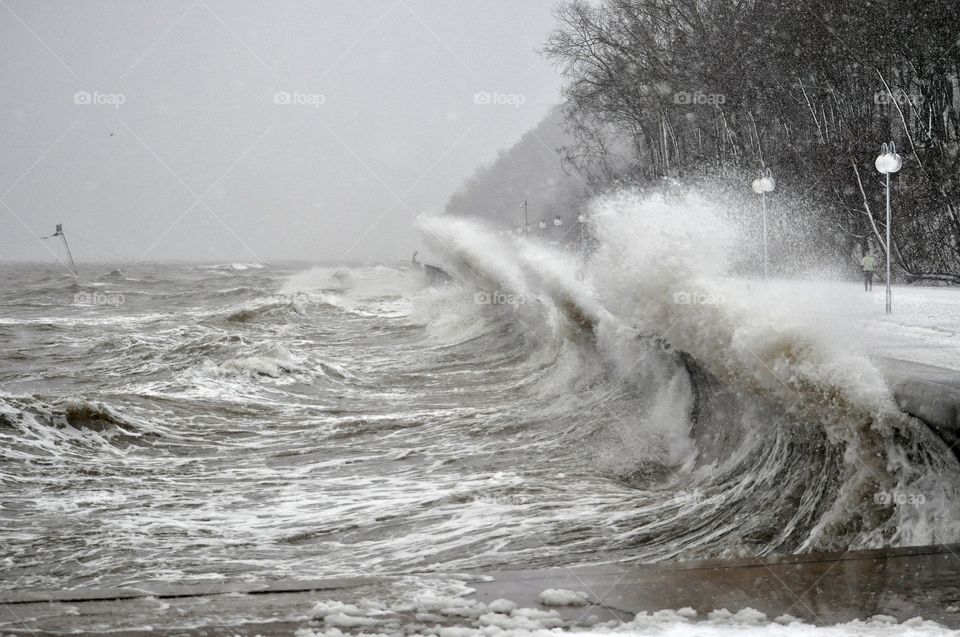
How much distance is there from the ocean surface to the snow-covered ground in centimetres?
14

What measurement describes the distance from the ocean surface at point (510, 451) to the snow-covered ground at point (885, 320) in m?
0.14

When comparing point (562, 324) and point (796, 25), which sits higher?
point (796, 25)

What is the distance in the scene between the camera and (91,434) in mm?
8477

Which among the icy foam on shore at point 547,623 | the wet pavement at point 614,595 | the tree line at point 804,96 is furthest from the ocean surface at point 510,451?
the tree line at point 804,96

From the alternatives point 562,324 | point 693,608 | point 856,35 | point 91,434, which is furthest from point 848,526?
point 856,35

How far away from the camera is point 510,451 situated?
7852 mm

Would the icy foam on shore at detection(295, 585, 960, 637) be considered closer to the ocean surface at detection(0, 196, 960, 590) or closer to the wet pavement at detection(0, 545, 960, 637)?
the wet pavement at detection(0, 545, 960, 637)

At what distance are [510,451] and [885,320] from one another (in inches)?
218

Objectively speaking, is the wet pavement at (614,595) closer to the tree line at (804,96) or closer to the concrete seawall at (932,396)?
the concrete seawall at (932,396)

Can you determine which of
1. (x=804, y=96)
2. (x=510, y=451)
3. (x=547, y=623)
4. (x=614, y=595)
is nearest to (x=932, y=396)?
(x=614, y=595)

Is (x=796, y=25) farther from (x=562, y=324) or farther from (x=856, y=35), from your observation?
(x=562, y=324)

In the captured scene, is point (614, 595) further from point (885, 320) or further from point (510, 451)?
point (885, 320)

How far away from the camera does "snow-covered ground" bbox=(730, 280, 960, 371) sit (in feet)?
22.7

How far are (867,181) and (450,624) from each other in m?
19.0
